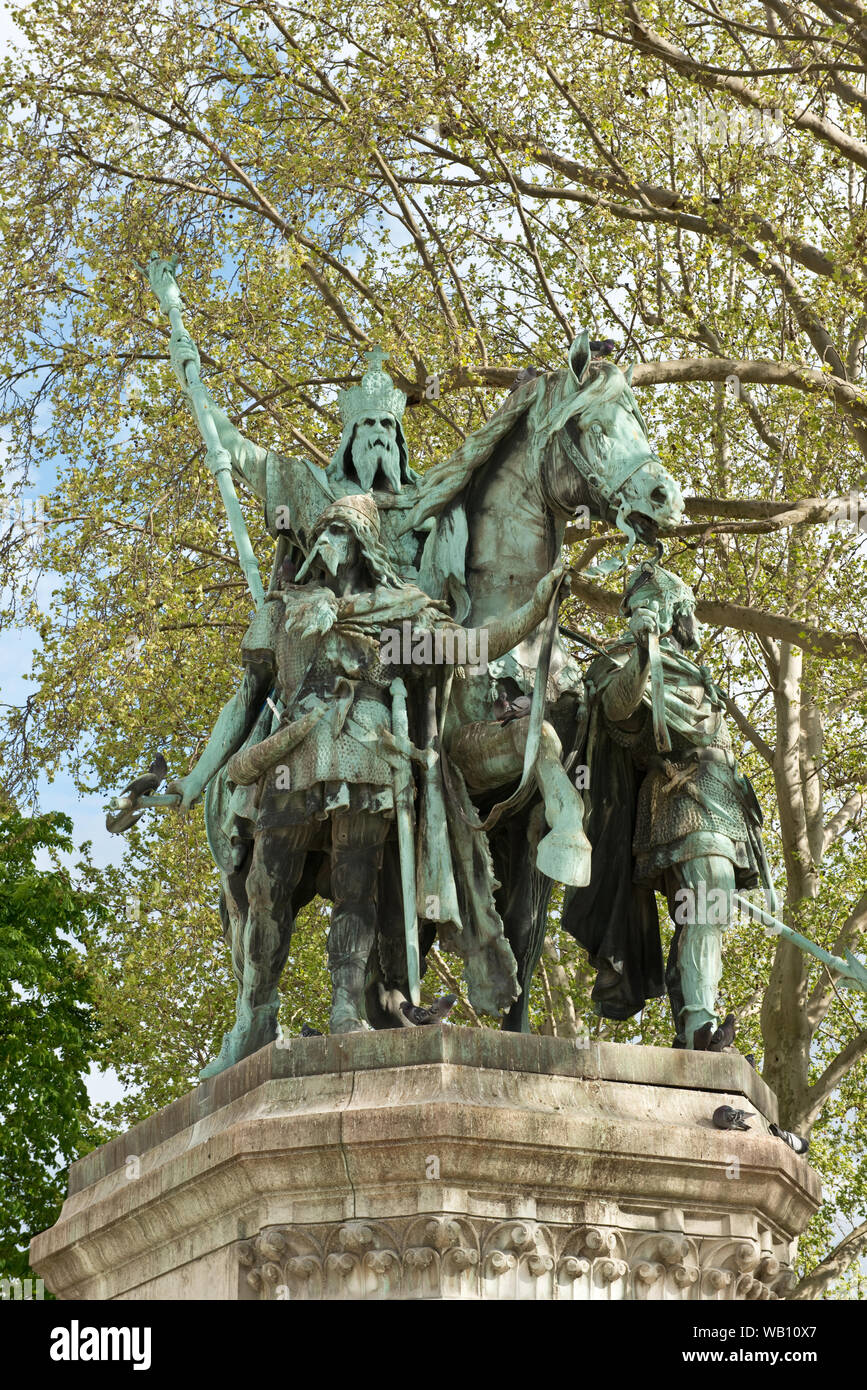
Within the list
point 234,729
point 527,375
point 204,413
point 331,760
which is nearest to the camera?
point 331,760

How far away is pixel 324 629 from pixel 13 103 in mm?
9134

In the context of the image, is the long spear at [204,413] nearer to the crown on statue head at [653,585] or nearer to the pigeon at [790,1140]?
the crown on statue head at [653,585]

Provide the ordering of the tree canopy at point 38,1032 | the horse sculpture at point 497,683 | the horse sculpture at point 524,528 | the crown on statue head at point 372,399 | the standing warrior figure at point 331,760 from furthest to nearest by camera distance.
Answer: the tree canopy at point 38,1032 → the crown on statue head at point 372,399 → the horse sculpture at point 524,528 → the horse sculpture at point 497,683 → the standing warrior figure at point 331,760

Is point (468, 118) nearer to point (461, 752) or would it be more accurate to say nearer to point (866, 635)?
point (866, 635)

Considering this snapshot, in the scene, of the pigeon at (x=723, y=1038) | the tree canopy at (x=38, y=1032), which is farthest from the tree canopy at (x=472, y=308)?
the pigeon at (x=723, y=1038)

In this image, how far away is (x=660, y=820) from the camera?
8.30 metres

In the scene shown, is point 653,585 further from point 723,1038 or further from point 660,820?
point 723,1038

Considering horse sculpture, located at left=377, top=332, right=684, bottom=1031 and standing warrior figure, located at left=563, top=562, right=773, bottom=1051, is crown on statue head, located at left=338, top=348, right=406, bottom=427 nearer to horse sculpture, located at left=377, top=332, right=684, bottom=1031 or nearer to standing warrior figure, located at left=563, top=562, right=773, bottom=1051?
horse sculpture, located at left=377, top=332, right=684, bottom=1031

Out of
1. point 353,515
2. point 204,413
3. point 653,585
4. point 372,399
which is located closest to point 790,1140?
point 653,585

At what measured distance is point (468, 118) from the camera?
1627cm

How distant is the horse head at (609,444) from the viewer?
7.70 metres

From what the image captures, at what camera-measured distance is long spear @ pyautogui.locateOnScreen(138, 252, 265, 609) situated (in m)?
8.91

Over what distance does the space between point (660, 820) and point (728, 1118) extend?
1.62 meters

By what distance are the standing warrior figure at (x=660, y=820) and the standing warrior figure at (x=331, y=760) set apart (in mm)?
662
